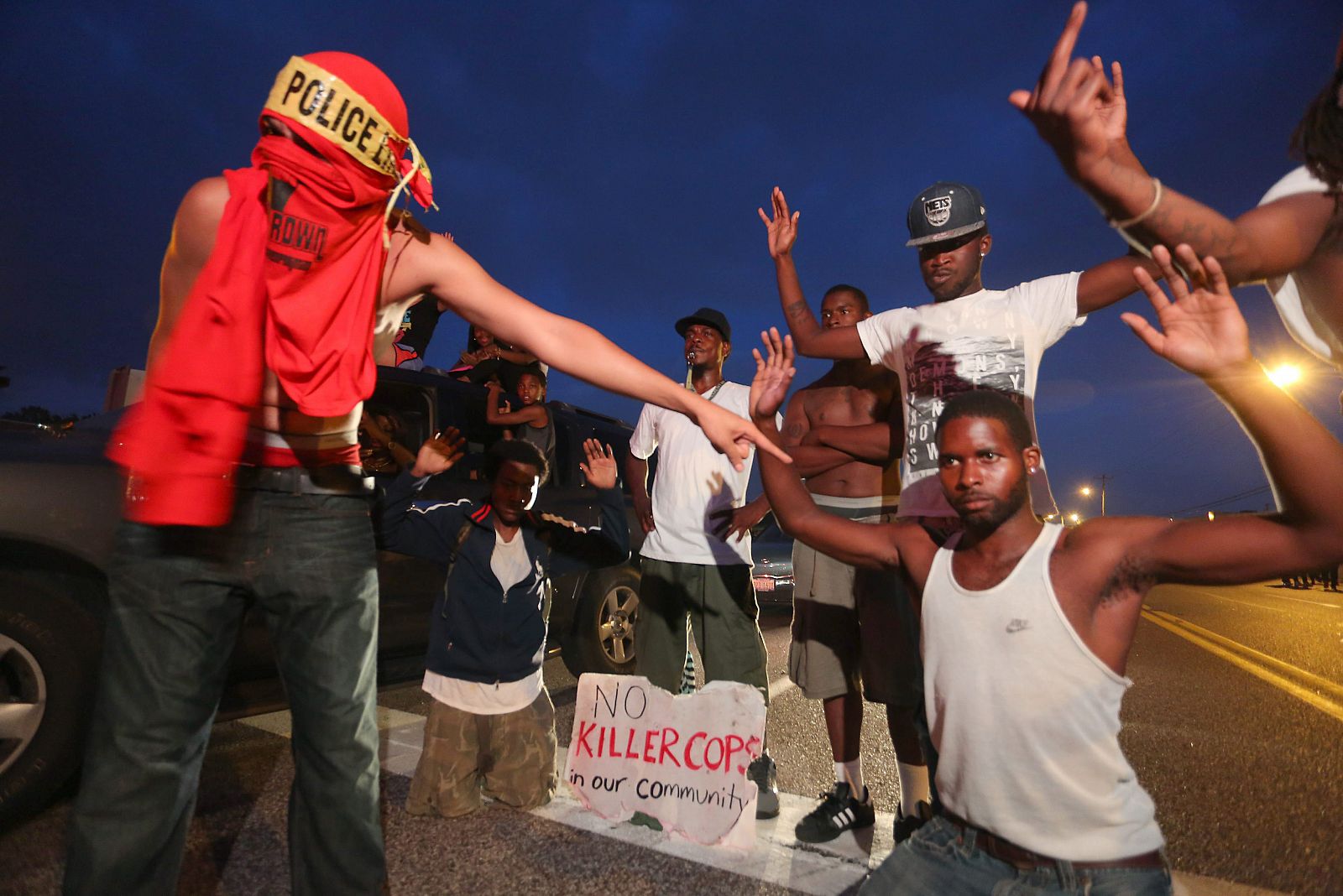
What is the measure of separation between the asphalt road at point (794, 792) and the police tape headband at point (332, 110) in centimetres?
229

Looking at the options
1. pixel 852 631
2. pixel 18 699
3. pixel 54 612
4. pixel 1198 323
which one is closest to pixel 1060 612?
pixel 1198 323

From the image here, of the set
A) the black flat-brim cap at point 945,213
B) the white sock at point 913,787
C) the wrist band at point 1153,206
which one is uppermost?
the black flat-brim cap at point 945,213

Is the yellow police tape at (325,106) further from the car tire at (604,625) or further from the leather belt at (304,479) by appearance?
the car tire at (604,625)

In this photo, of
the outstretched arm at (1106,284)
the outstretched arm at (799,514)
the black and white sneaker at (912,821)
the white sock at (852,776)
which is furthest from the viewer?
the white sock at (852,776)

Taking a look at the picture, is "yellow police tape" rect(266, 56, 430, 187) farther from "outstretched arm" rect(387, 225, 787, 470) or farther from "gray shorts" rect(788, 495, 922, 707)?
"gray shorts" rect(788, 495, 922, 707)

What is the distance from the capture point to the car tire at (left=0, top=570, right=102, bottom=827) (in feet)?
9.35

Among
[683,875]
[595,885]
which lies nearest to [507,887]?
[595,885]

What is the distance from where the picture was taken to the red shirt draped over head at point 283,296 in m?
1.54

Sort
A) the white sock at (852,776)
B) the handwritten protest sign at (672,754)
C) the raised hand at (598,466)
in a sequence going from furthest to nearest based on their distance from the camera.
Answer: the raised hand at (598,466) → the white sock at (852,776) → the handwritten protest sign at (672,754)

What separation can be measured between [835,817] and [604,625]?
9.19 feet

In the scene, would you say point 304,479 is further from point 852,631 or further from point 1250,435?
point 852,631

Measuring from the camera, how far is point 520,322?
6.37 ft

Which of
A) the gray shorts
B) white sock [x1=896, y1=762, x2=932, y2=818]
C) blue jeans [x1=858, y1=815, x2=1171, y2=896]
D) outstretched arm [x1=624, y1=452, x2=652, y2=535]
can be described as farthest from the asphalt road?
outstretched arm [x1=624, y1=452, x2=652, y2=535]

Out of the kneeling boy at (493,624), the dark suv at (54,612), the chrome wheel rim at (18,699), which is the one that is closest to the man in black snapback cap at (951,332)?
the kneeling boy at (493,624)
